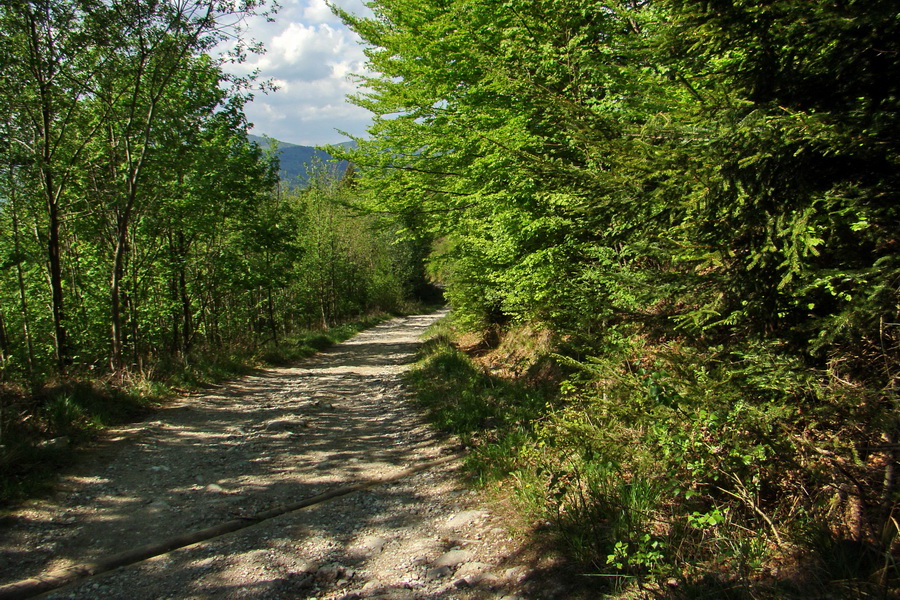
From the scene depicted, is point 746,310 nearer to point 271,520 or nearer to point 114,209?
point 271,520

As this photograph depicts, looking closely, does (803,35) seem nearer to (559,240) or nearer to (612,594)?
(612,594)

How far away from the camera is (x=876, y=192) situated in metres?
2.42

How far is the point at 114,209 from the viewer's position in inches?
394

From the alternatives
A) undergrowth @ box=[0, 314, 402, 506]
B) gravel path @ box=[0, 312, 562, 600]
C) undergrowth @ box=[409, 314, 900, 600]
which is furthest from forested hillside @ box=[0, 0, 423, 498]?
undergrowth @ box=[409, 314, 900, 600]

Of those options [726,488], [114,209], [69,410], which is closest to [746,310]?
[726,488]

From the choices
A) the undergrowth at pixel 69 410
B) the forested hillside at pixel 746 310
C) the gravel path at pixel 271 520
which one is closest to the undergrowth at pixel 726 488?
the forested hillside at pixel 746 310

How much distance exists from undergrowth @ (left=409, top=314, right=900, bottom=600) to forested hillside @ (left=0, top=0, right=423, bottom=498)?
582cm

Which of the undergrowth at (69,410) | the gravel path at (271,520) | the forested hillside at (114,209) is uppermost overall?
the forested hillside at (114,209)

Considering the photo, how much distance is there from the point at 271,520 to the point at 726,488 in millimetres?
3847

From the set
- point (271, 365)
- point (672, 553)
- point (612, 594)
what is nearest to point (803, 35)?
point (672, 553)

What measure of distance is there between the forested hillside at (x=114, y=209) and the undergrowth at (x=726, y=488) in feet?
19.1

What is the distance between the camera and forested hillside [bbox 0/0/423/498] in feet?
25.3

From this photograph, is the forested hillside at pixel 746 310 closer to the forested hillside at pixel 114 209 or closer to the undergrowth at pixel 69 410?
the undergrowth at pixel 69 410

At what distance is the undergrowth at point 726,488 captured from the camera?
2.53 metres
